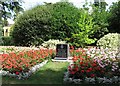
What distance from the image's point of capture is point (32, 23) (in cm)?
1191

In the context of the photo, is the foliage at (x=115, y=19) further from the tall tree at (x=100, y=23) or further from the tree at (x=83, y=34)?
the tree at (x=83, y=34)

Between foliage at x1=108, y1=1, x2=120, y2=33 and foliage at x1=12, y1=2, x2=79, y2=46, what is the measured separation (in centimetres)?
167

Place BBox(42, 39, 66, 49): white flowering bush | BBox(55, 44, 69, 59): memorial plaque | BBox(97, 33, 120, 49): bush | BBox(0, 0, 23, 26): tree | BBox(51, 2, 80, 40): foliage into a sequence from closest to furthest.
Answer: BBox(55, 44, 69, 59): memorial plaque < BBox(97, 33, 120, 49): bush < BBox(42, 39, 66, 49): white flowering bush < BBox(51, 2, 80, 40): foliage < BBox(0, 0, 23, 26): tree

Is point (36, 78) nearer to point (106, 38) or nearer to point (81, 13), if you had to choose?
point (106, 38)

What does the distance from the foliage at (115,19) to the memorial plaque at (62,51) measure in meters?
4.83

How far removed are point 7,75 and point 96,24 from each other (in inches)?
295

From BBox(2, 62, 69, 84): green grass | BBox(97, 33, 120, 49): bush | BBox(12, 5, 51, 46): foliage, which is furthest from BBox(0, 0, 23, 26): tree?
BBox(2, 62, 69, 84): green grass

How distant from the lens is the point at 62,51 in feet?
26.5

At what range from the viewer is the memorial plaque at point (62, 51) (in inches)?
314

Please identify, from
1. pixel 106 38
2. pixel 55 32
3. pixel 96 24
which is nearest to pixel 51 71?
pixel 106 38

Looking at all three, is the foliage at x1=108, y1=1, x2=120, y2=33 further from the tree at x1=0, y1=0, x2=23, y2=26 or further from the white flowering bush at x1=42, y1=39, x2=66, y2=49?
the tree at x1=0, y1=0, x2=23, y2=26

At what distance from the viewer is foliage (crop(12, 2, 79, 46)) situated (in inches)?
459

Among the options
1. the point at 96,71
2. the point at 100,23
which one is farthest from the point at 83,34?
the point at 96,71

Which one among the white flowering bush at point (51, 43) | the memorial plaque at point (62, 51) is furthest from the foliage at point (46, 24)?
the memorial plaque at point (62, 51)
